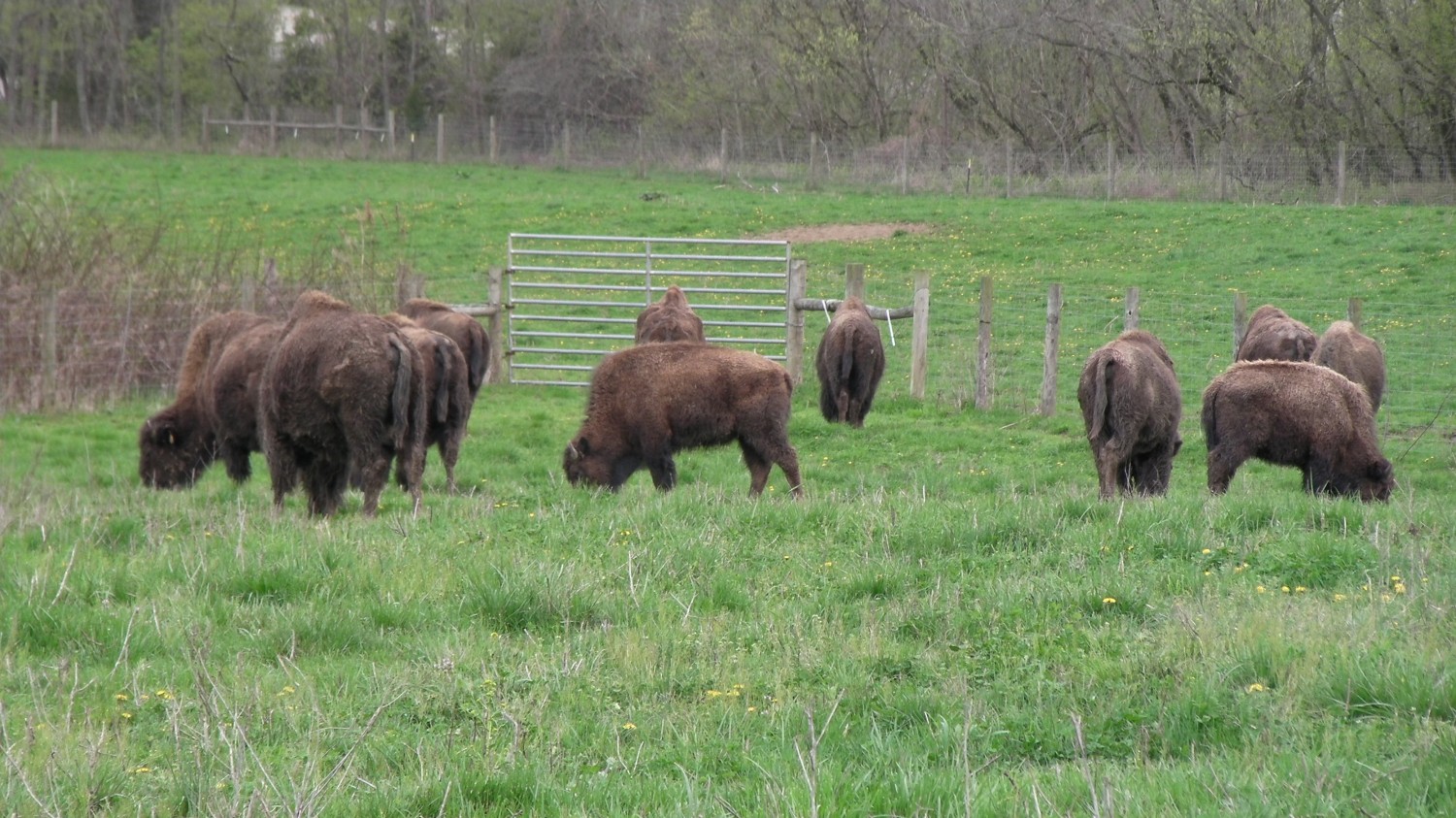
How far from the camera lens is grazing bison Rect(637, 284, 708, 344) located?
1503 centimetres

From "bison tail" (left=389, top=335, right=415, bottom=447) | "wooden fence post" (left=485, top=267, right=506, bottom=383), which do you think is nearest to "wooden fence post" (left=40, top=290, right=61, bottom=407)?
"wooden fence post" (left=485, top=267, right=506, bottom=383)

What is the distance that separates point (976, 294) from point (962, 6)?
20650 mm

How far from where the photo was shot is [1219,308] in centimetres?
2044

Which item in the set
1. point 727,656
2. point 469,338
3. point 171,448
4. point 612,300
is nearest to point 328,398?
point 171,448

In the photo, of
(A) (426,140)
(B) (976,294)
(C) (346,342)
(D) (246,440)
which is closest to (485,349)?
(D) (246,440)

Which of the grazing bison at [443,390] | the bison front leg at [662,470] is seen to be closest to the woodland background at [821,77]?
the grazing bison at [443,390]

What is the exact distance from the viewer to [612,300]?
24.4 meters

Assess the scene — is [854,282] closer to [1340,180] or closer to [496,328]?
[496,328]

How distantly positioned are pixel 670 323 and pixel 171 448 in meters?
5.31

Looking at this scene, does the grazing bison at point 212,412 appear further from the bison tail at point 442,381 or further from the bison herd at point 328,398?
A: the bison tail at point 442,381

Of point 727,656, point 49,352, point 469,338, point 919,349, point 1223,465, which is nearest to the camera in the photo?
point 727,656

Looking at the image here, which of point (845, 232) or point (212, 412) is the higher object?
point (845, 232)

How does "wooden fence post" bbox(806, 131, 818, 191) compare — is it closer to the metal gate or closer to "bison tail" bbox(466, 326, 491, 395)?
the metal gate

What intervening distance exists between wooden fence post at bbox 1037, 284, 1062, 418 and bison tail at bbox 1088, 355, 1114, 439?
18.0 ft
